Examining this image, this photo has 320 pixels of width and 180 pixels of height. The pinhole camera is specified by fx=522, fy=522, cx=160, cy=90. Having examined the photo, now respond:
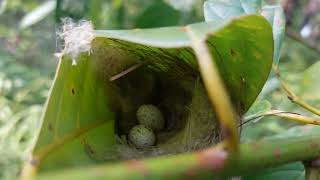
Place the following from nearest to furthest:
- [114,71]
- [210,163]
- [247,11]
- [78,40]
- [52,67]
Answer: [210,163] < [78,40] < [114,71] < [247,11] < [52,67]

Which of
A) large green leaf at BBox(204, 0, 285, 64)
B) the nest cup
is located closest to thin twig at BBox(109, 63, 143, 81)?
the nest cup

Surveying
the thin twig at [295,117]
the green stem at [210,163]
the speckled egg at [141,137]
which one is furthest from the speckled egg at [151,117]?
the green stem at [210,163]

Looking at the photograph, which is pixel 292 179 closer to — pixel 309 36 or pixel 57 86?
pixel 57 86

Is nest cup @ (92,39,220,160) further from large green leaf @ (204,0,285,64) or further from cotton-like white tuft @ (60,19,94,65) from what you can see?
large green leaf @ (204,0,285,64)

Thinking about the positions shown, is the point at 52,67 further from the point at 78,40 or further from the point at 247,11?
the point at 78,40

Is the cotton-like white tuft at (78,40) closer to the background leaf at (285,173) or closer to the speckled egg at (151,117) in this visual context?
the speckled egg at (151,117)

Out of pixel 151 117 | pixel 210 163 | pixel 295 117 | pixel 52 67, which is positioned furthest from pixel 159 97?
pixel 52 67

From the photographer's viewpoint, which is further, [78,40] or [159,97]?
[159,97]
